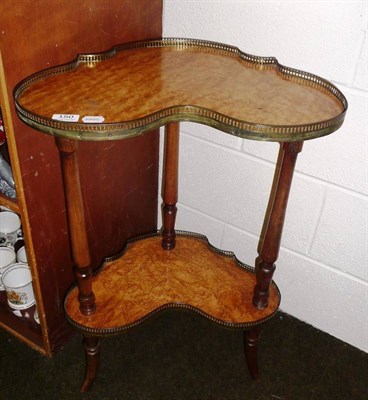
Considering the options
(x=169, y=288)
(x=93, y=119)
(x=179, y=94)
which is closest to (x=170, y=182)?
(x=169, y=288)

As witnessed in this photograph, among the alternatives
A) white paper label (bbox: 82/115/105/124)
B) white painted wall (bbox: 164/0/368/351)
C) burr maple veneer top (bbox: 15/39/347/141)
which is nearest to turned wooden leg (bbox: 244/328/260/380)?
white painted wall (bbox: 164/0/368/351)

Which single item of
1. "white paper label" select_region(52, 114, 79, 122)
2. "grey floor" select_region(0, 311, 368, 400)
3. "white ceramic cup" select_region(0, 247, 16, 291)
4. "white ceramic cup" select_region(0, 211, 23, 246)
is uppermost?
"white paper label" select_region(52, 114, 79, 122)

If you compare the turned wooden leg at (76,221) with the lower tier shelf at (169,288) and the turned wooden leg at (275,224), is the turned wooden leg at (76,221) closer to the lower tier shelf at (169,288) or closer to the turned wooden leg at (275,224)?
the lower tier shelf at (169,288)

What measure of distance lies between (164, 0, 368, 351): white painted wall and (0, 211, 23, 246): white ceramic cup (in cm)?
55

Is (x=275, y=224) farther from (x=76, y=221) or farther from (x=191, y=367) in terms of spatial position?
(x=191, y=367)

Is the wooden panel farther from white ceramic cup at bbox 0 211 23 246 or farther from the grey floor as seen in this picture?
white ceramic cup at bbox 0 211 23 246

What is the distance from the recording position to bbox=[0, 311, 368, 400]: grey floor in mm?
1434

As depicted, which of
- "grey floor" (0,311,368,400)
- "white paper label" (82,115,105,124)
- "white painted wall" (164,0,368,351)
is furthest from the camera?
"grey floor" (0,311,368,400)

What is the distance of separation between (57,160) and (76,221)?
0.70 ft

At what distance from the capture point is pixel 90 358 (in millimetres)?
1350

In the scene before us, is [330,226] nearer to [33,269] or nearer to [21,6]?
[33,269]

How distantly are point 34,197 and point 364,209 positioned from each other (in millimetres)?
873

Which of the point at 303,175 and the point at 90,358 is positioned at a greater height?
the point at 303,175

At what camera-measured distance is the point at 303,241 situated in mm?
1517
